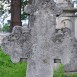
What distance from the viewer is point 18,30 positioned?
5.84 m

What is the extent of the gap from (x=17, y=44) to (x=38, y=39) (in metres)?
0.33

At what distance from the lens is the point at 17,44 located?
586 cm

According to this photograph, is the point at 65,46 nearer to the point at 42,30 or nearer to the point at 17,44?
the point at 42,30

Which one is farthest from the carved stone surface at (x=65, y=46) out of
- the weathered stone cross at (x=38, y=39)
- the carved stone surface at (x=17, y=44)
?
the carved stone surface at (x=17, y=44)

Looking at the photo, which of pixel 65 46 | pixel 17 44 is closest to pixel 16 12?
pixel 17 44

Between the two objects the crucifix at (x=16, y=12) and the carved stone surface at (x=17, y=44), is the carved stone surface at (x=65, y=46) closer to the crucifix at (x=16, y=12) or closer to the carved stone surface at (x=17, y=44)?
the carved stone surface at (x=17, y=44)

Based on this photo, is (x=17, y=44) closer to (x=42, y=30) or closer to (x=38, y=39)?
(x=38, y=39)

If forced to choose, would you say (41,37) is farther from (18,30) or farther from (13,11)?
(13,11)

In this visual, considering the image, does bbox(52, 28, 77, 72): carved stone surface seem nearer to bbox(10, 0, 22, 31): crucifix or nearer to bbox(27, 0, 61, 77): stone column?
bbox(27, 0, 61, 77): stone column

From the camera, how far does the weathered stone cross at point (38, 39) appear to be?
5.82 m

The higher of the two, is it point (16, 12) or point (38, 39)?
point (16, 12)

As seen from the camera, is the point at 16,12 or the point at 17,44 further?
the point at 16,12

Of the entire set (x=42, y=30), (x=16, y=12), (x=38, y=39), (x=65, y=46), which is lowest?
(x=65, y=46)

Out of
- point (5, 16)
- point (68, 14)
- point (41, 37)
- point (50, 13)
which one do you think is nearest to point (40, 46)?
point (41, 37)
